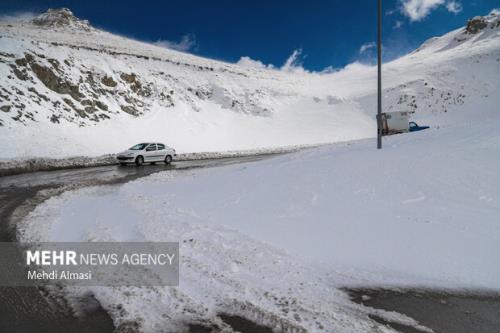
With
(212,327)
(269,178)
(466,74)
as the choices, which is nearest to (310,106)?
(466,74)

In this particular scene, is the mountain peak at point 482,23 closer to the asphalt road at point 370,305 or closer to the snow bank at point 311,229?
the snow bank at point 311,229

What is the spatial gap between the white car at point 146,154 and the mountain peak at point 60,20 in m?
72.6

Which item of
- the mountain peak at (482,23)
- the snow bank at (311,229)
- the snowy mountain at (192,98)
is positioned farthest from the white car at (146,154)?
the mountain peak at (482,23)

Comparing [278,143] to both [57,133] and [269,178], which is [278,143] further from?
[269,178]

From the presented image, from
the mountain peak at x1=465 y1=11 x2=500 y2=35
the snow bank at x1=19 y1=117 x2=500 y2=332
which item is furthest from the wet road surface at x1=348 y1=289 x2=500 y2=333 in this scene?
the mountain peak at x1=465 y1=11 x2=500 y2=35

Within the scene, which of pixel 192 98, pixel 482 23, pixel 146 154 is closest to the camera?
pixel 146 154

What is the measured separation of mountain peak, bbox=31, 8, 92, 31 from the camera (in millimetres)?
81463

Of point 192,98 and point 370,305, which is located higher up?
point 192,98

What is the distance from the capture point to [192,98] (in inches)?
1783

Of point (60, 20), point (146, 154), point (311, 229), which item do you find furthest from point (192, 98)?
point (60, 20)

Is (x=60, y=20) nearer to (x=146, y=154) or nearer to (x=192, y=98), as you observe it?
(x=192, y=98)

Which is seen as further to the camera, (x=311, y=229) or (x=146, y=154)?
(x=146, y=154)

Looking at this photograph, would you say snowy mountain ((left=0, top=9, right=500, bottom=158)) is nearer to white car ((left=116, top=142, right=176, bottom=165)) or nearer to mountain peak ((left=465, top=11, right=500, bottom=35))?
mountain peak ((left=465, top=11, right=500, bottom=35))

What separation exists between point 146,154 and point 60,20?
85.0m
